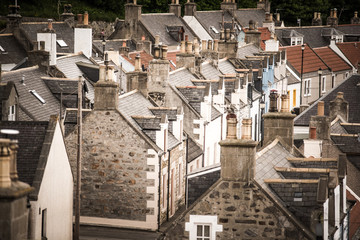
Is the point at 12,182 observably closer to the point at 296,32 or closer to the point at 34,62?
the point at 34,62

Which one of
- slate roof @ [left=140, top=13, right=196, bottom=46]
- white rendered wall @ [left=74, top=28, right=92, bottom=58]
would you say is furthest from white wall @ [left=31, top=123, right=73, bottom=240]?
slate roof @ [left=140, top=13, right=196, bottom=46]

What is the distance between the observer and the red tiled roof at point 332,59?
103 m

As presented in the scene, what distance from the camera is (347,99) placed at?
55594 millimetres

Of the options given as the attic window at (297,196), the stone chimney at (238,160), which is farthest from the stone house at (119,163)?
the stone chimney at (238,160)

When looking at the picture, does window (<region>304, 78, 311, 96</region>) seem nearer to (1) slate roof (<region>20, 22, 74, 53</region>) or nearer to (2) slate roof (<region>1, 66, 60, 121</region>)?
(1) slate roof (<region>20, 22, 74, 53</region>)

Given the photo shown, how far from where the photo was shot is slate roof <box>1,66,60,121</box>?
144 ft

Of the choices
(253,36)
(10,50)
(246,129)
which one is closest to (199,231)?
(246,129)

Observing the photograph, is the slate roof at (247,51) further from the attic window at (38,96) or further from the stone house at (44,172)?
the stone house at (44,172)

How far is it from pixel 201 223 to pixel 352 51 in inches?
3394

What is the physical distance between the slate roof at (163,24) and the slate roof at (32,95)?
54.0 m

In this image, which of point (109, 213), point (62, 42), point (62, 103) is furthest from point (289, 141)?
point (62, 42)

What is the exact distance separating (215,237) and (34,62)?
27056 millimetres

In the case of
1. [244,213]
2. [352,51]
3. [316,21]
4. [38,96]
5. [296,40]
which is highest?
[316,21]

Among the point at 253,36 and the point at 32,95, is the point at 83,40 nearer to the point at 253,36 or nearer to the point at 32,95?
the point at 32,95
